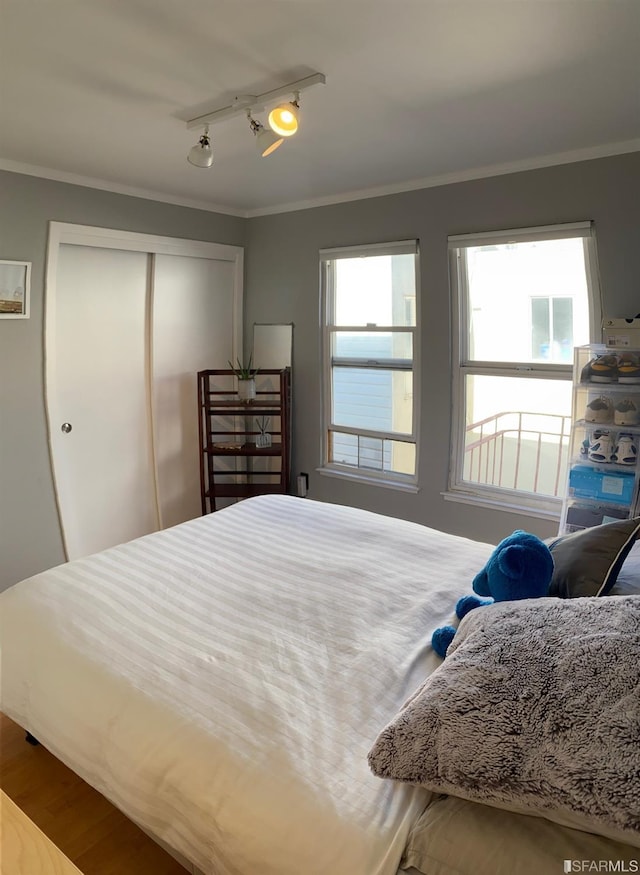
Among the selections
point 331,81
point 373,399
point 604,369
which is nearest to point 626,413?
point 604,369

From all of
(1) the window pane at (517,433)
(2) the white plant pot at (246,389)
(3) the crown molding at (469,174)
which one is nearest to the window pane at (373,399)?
(1) the window pane at (517,433)

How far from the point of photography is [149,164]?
9.52 feet

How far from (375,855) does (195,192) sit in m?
3.52

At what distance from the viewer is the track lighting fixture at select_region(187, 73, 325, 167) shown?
1.86 metres

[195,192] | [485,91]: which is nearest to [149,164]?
[195,192]

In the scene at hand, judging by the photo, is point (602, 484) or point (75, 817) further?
point (602, 484)

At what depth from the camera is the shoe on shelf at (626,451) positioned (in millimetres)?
2537

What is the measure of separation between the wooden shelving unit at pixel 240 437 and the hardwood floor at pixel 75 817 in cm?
208

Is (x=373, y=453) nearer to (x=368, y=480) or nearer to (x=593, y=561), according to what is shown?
(x=368, y=480)

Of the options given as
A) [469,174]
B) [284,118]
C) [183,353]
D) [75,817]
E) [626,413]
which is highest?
[469,174]

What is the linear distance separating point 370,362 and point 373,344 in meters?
0.12

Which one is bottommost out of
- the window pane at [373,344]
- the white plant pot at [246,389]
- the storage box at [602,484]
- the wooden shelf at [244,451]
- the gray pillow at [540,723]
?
the gray pillow at [540,723]

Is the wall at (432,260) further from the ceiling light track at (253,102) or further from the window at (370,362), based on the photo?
the ceiling light track at (253,102)

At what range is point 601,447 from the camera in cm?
261
